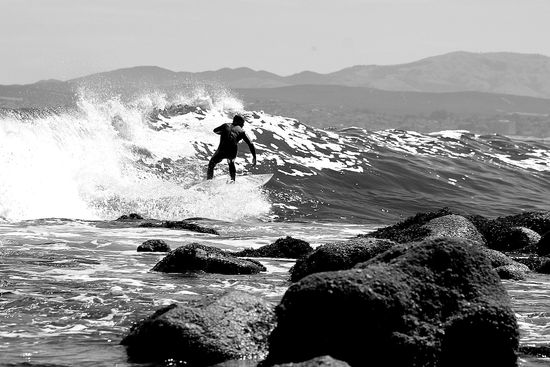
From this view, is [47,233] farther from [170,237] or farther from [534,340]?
[534,340]

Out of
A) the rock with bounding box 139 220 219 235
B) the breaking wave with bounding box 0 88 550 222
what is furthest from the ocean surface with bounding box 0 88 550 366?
the rock with bounding box 139 220 219 235

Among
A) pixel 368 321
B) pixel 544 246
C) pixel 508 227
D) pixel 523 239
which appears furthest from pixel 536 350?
pixel 508 227

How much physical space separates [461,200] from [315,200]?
736cm

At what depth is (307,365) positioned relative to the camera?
20.7 feet

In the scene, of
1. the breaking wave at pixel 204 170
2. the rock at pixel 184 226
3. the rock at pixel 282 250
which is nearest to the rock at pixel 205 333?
the rock at pixel 282 250

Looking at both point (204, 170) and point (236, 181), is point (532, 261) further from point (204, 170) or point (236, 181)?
point (204, 170)

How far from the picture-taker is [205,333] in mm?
7699

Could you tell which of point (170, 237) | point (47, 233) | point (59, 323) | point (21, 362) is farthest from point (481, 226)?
point (21, 362)

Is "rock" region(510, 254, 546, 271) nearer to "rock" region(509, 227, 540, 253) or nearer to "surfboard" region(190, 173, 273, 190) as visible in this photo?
"rock" region(509, 227, 540, 253)

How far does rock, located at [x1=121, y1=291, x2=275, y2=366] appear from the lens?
25.1ft

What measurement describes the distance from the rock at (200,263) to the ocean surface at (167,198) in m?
0.26

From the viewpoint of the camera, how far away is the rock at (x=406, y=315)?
7355mm

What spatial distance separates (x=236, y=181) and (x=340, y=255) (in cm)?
1668

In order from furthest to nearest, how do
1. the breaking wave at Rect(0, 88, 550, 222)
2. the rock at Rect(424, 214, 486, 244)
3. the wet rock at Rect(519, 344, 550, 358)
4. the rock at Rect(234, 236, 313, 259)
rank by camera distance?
the breaking wave at Rect(0, 88, 550, 222), the rock at Rect(234, 236, 313, 259), the rock at Rect(424, 214, 486, 244), the wet rock at Rect(519, 344, 550, 358)
